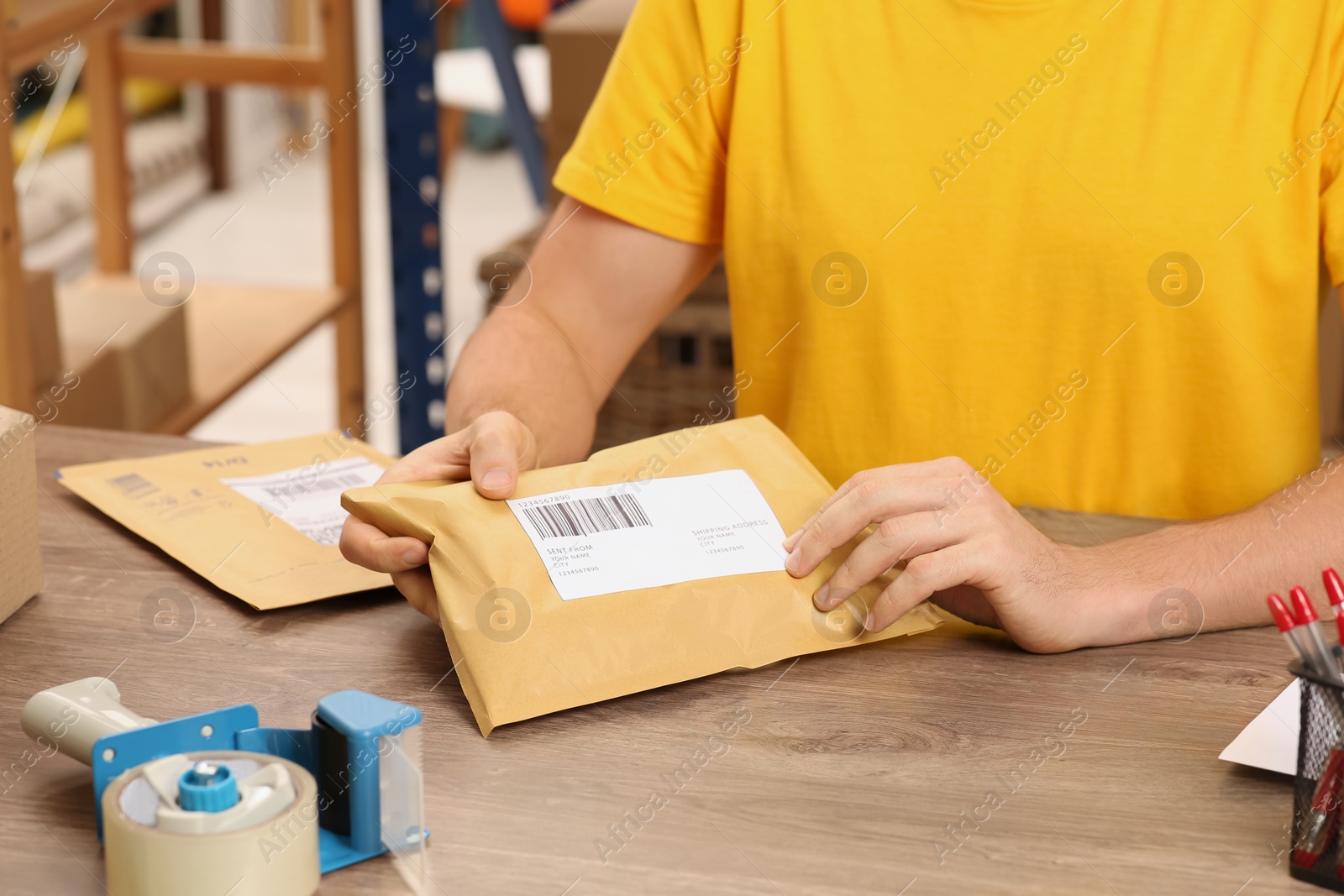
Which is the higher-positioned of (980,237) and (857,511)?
(980,237)

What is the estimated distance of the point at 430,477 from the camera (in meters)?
0.91

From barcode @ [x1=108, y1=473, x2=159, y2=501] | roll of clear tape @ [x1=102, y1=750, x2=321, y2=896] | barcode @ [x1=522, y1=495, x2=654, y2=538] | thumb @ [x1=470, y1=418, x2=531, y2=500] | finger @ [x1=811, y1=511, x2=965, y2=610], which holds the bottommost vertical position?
roll of clear tape @ [x1=102, y1=750, x2=321, y2=896]

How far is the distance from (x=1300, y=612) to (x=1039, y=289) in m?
0.55

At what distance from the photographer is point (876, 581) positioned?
0.87 meters

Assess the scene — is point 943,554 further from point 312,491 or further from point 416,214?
point 416,214

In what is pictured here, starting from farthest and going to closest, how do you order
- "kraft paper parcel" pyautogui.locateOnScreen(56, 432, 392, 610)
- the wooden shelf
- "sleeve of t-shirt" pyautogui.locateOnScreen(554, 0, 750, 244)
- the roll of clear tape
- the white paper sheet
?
the wooden shelf → "sleeve of t-shirt" pyautogui.locateOnScreen(554, 0, 750, 244) → "kraft paper parcel" pyautogui.locateOnScreen(56, 432, 392, 610) → the white paper sheet → the roll of clear tape

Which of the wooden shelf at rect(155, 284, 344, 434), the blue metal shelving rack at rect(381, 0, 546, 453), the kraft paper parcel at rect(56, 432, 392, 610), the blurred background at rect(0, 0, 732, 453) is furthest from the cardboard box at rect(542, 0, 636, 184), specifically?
the kraft paper parcel at rect(56, 432, 392, 610)

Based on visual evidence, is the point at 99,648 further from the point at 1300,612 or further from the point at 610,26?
the point at 610,26

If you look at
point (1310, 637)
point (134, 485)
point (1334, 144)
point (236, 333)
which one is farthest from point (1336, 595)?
point (236, 333)

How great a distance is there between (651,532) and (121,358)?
4.52 ft

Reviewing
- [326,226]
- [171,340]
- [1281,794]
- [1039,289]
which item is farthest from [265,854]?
[326,226]

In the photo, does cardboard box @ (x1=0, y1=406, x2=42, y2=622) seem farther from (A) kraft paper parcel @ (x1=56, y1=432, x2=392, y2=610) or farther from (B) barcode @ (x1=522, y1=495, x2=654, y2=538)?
(B) barcode @ (x1=522, y1=495, x2=654, y2=538)

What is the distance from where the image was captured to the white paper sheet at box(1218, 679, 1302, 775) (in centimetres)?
73

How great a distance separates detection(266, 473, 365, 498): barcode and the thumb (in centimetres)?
21
